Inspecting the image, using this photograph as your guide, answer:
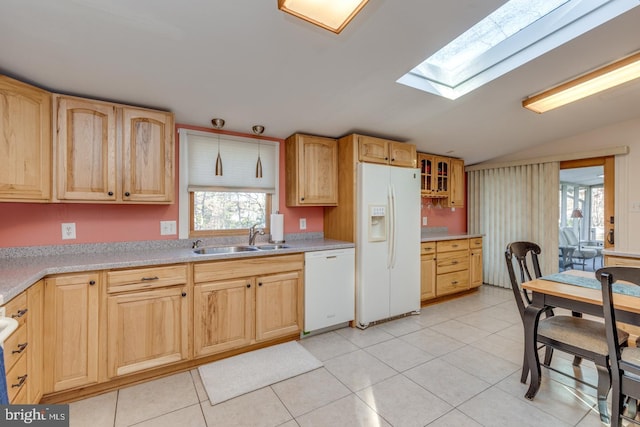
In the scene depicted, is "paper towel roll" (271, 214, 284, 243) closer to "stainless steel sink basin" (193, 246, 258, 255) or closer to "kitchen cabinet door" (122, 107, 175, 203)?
"stainless steel sink basin" (193, 246, 258, 255)

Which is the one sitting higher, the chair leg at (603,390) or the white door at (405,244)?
the white door at (405,244)

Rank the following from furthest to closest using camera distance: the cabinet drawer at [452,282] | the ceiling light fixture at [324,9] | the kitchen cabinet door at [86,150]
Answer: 1. the cabinet drawer at [452,282]
2. the kitchen cabinet door at [86,150]
3. the ceiling light fixture at [324,9]

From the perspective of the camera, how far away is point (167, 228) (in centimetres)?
264

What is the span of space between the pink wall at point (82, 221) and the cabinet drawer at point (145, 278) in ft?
2.13

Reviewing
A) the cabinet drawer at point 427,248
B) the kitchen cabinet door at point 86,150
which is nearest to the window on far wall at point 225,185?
the kitchen cabinet door at point 86,150

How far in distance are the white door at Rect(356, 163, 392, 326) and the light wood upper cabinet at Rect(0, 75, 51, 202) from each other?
2561mm

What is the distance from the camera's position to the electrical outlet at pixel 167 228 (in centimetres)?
262

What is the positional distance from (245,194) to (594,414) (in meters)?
3.25

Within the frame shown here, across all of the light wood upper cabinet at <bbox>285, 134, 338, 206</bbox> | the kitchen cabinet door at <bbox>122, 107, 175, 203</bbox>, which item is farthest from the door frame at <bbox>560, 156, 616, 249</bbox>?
the kitchen cabinet door at <bbox>122, 107, 175, 203</bbox>

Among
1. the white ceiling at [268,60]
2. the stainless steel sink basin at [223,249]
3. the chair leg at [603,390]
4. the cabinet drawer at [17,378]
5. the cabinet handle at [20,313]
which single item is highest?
the white ceiling at [268,60]

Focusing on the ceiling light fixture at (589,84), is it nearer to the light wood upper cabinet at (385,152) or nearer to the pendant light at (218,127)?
the light wood upper cabinet at (385,152)

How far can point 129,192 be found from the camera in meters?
2.21

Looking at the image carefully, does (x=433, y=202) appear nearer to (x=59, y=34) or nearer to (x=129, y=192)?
(x=129, y=192)

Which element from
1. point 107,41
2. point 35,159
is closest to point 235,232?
point 35,159
